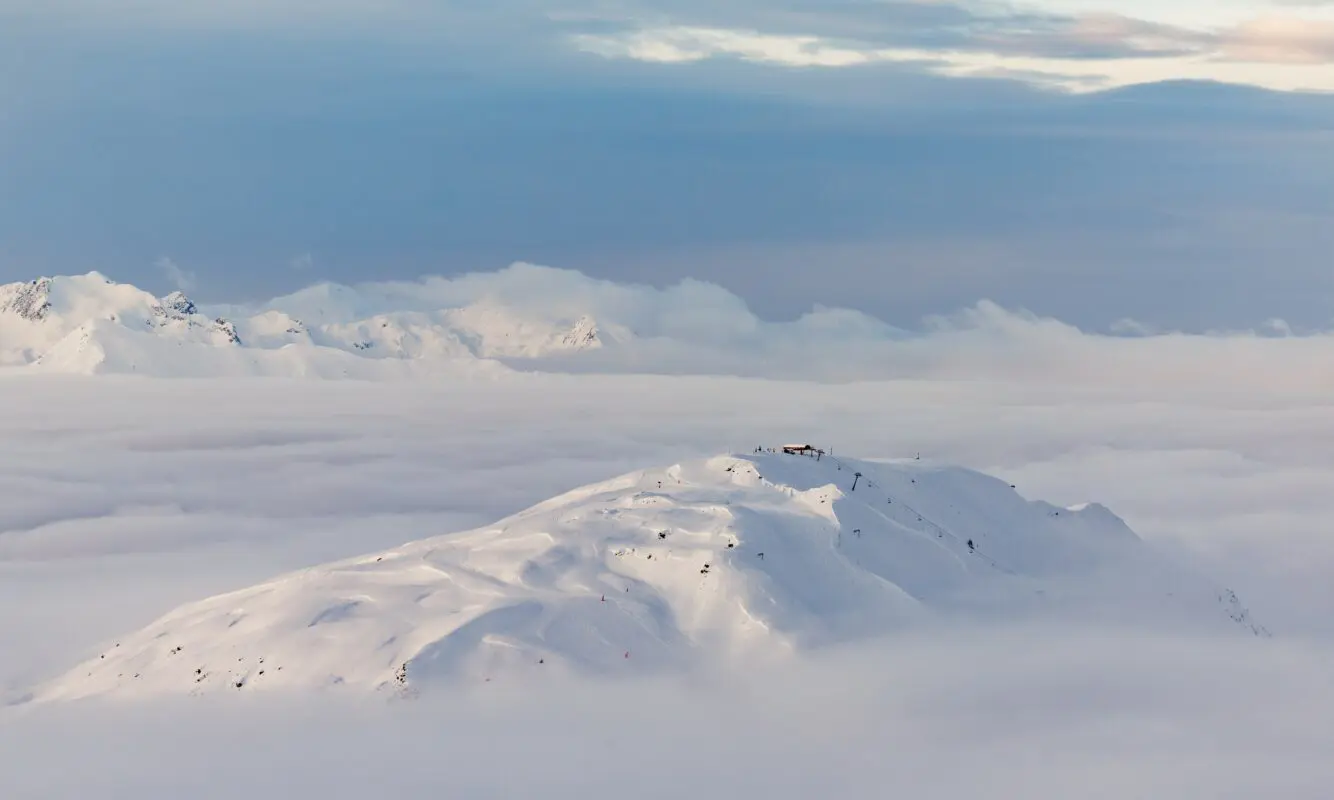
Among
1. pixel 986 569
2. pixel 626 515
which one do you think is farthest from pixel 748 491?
pixel 986 569

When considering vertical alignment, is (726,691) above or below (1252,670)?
above

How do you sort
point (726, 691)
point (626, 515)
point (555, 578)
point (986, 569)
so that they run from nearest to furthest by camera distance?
point (726, 691), point (555, 578), point (626, 515), point (986, 569)

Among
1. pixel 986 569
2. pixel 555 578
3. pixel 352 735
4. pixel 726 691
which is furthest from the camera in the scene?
pixel 986 569

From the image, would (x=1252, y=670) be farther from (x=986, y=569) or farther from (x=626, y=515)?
(x=626, y=515)

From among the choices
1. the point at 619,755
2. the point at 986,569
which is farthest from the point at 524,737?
A: the point at 986,569

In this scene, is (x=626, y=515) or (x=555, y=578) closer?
(x=555, y=578)

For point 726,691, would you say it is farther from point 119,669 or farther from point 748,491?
point 119,669
